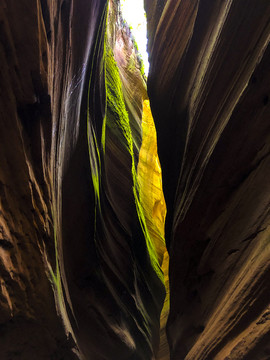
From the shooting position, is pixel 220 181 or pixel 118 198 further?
pixel 118 198

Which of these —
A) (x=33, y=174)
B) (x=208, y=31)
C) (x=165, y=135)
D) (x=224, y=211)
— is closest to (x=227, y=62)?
(x=208, y=31)

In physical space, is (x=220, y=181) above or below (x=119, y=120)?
below

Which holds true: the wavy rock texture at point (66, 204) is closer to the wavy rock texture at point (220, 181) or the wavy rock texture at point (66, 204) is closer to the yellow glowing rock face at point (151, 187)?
the wavy rock texture at point (220, 181)

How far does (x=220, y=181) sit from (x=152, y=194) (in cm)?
603

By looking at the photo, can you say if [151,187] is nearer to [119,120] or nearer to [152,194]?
[152,194]

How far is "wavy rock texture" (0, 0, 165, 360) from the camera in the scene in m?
2.09

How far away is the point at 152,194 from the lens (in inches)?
350


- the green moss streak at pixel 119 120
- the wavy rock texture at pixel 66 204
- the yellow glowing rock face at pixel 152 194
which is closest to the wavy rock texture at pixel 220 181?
the wavy rock texture at pixel 66 204

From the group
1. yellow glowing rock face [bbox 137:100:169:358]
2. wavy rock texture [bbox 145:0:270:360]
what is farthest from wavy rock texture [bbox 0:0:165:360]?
yellow glowing rock face [bbox 137:100:169:358]

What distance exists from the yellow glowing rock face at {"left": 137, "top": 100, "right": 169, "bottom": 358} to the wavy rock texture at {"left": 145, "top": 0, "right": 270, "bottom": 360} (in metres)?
3.63

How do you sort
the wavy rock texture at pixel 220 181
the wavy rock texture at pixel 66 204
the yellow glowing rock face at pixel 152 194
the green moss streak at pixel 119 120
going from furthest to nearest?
the yellow glowing rock face at pixel 152 194 < the green moss streak at pixel 119 120 < the wavy rock texture at pixel 220 181 < the wavy rock texture at pixel 66 204

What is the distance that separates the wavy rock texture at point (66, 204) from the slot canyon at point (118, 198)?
0.04 ft

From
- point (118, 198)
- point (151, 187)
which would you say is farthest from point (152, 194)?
point (118, 198)

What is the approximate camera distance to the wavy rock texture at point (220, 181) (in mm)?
2211
